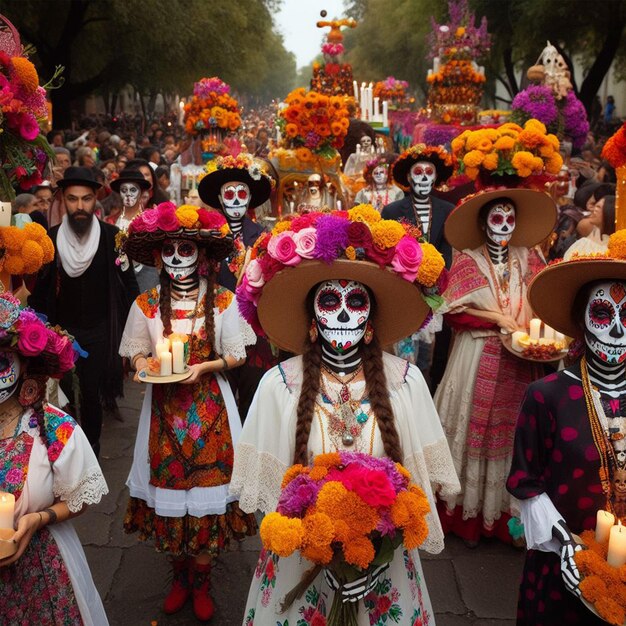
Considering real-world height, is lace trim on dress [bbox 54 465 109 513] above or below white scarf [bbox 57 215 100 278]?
below

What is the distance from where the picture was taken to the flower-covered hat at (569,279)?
2881 millimetres

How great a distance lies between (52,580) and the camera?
303cm

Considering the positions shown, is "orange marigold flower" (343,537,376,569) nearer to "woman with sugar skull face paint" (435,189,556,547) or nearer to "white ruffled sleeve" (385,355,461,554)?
"white ruffled sleeve" (385,355,461,554)

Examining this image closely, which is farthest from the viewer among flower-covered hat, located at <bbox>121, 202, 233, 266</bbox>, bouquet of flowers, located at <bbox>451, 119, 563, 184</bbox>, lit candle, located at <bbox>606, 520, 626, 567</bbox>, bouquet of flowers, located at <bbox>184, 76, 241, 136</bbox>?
bouquet of flowers, located at <bbox>184, 76, 241, 136</bbox>

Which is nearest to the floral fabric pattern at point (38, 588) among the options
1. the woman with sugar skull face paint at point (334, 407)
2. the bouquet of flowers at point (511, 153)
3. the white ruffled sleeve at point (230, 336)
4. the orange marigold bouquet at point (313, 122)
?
the woman with sugar skull face paint at point (334, 407)

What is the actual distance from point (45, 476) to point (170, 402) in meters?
1.24

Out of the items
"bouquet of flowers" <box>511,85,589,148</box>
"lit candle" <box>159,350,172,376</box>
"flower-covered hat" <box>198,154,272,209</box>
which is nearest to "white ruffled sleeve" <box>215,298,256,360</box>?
"lit candle" <box>159,350,172,376</box>

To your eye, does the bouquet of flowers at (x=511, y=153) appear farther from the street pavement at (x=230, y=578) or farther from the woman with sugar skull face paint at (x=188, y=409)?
the street pavement at (x=230, y=578)

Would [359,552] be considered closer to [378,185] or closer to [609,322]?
[609,322]

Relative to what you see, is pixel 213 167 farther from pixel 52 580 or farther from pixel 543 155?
pixel 52 580

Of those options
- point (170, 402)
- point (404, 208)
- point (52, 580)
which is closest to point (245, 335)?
point (170, 402)

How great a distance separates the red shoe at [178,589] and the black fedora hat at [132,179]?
4454 mm

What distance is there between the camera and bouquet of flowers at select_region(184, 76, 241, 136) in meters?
11.9

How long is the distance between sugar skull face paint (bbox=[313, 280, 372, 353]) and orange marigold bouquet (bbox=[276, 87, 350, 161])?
630 cm
